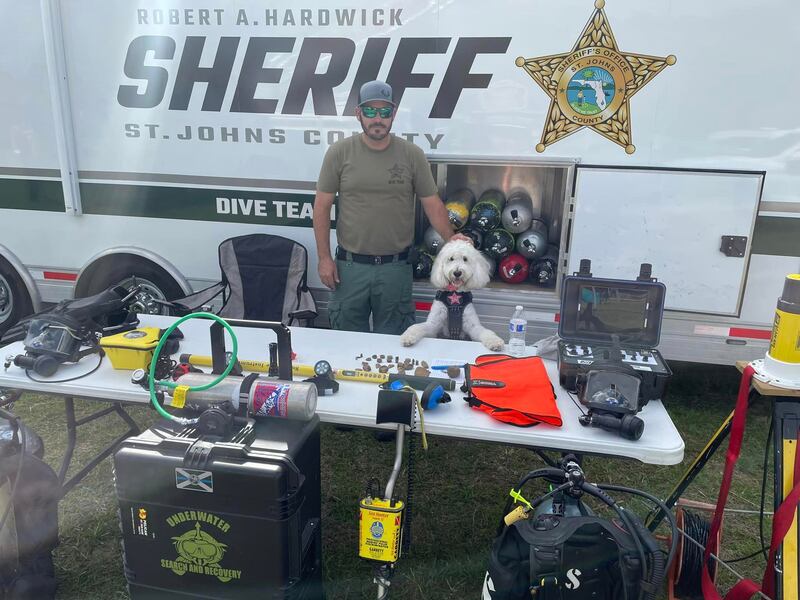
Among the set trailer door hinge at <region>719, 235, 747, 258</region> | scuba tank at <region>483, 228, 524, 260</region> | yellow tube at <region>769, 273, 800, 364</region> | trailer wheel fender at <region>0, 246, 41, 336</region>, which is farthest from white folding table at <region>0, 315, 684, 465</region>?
trailer wheel fender at <region>0, 246, 41, 336</region>

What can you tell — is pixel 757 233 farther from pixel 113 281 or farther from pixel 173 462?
pixel 113 281

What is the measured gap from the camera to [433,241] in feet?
14.3

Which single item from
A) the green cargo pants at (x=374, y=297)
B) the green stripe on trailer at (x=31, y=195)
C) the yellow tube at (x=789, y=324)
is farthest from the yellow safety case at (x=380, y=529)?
the green stripe on trailer at (x=31, y=195)

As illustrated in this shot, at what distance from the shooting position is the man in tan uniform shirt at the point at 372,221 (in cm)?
368

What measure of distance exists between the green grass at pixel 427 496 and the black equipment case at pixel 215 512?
2.45 ft

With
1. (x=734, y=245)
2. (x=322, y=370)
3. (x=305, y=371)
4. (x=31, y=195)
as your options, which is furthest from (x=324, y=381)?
(x=31, y=195)

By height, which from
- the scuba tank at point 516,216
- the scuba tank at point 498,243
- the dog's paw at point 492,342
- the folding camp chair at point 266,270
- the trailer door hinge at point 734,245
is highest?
the scuba tank at point 516,216

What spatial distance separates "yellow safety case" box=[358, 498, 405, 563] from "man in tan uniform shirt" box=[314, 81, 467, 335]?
6.54 feet

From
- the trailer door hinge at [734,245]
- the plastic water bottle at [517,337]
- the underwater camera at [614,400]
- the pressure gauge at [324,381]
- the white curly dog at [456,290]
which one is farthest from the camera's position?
the trailer door hinge at [734,245]

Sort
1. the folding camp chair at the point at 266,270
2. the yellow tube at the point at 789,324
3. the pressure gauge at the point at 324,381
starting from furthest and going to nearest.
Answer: the folding camp chair at the point at 266,270 < the pressure gauge at the point at 324,381 < the yellow tube at the point at 789,324

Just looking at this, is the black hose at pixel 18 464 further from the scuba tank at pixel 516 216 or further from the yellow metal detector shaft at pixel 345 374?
the scuba tank at pixel 516 216

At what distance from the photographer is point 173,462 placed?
1907 millimetres

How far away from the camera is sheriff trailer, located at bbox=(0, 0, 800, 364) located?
11.6 ft

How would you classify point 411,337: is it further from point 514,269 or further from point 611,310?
point 514,269
